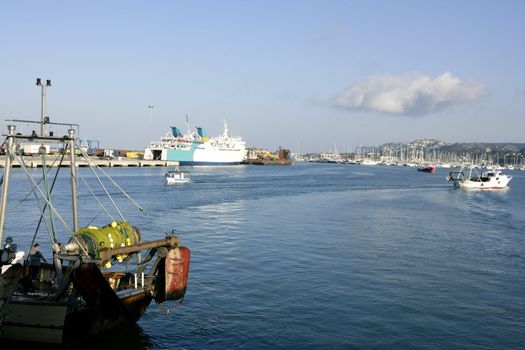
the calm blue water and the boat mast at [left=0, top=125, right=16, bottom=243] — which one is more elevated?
the boat mast at [left=0, top=125, right=16, bottom=243]

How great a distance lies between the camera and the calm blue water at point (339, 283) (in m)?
17.1

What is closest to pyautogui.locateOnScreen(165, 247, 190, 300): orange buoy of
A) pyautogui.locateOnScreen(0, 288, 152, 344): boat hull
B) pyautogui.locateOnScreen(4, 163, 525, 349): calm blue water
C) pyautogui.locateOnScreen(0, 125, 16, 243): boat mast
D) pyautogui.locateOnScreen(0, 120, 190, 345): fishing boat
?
pyautogui.locateOnScreen(0, 120, 190, 345): fishing boat

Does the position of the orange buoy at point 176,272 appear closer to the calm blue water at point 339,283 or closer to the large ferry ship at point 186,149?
the calm blue water at point 339,283

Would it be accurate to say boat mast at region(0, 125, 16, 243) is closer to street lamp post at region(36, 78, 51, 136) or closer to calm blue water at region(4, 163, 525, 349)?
street lamp post at region(36, 78, 51, 136)

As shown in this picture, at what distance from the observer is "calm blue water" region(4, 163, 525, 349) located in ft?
56.1

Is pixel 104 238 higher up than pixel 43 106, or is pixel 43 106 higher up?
pixel 43 106

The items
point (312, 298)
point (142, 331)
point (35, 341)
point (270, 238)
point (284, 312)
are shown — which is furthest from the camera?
point (270, 238)

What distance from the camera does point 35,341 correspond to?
14.2 metres

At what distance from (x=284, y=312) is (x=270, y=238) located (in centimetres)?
1714

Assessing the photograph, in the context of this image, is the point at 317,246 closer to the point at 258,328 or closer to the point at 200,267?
the point at 200,267

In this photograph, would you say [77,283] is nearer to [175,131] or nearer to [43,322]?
[43,322]

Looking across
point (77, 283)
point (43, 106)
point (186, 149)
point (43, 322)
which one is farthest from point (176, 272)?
point (186, 149)

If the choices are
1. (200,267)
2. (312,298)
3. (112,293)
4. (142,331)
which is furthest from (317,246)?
(112,293)

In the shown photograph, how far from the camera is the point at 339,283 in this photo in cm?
2392
